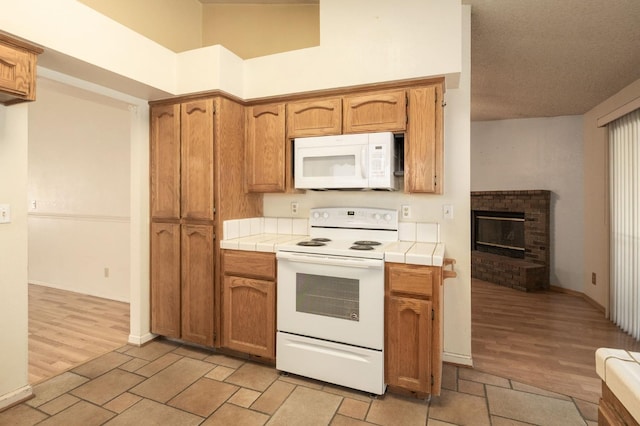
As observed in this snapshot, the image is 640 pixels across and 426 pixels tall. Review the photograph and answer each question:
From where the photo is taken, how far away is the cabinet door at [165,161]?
2.81 metres

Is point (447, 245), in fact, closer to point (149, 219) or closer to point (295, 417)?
point (295, 417)

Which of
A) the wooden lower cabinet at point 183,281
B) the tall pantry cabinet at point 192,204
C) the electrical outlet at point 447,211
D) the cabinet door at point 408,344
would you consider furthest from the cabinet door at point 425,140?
the wooden lower cabinet at point 183,281

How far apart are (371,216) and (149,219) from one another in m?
1.89

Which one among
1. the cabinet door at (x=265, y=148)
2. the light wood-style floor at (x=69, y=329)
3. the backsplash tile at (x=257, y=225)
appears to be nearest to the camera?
the light wood-style floor at (x=69, y=329)

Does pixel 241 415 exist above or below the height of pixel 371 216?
below

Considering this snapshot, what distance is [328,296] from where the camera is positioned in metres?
2.23

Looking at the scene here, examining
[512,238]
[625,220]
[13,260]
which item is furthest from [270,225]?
[512,238]

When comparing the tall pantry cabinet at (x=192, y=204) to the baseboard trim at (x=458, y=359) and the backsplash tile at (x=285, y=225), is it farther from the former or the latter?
the baseboard trim at (x=458, y=359)

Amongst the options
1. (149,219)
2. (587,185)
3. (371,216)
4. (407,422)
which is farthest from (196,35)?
(587,185)

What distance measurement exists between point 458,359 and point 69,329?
3.43 meters

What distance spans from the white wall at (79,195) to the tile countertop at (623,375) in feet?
14.2

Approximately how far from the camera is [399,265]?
81.9 inches

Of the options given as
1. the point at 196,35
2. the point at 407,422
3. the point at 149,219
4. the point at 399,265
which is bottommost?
the point at 407,422

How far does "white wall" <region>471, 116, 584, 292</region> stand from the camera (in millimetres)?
4863
